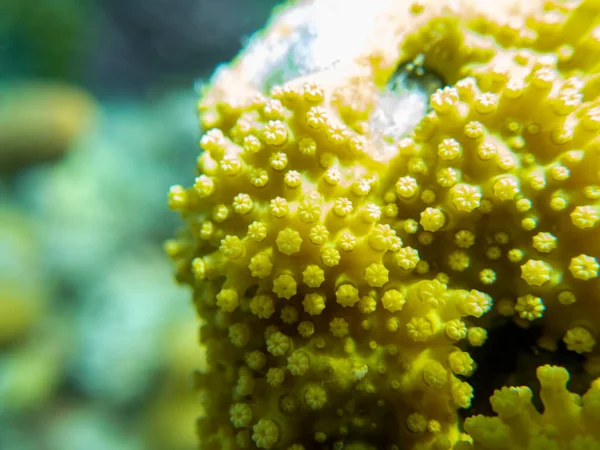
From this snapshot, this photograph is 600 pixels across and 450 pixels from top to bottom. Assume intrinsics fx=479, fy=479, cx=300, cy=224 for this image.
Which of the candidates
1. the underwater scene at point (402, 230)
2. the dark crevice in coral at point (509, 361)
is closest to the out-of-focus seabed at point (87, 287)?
the underwater scene at point (402, 230)

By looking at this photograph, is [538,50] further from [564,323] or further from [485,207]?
[564,323]

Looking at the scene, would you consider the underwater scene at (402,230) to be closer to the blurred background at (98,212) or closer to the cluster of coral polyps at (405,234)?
the cluster of coral polyps at (405,234)

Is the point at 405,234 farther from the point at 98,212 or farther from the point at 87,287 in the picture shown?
the point at 98,212

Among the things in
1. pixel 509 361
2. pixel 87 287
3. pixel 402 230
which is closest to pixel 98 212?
pixel 87 287

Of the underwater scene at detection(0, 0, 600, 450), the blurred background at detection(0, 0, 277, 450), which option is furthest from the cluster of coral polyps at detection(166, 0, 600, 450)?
the blurred background at detection(0, 0, 277, 450)

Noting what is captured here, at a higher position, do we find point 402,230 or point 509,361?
point 402,230

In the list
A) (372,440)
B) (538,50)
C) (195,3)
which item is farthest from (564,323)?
(195,3)
